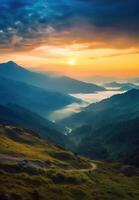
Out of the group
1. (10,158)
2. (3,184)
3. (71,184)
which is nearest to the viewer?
(3,184)

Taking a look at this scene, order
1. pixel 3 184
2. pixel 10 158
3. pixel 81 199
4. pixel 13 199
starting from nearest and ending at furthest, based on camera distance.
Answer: pixel 13 199
pixel 3 184
pixel 81 199
pixel 10 158

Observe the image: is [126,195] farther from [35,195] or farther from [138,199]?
[35,195]

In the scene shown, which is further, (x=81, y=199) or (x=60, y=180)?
(x=60, y=180)

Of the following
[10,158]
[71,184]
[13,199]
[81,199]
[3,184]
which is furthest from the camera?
[10,158]

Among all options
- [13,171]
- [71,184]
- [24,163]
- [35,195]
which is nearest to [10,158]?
[24,163]

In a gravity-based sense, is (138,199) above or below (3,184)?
above

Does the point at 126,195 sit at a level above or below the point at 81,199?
above

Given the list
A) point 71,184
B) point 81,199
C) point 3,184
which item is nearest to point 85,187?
point 71,184

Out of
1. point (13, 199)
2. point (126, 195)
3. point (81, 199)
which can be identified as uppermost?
point (126, 195)

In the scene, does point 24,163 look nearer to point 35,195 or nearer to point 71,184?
point 71,184
